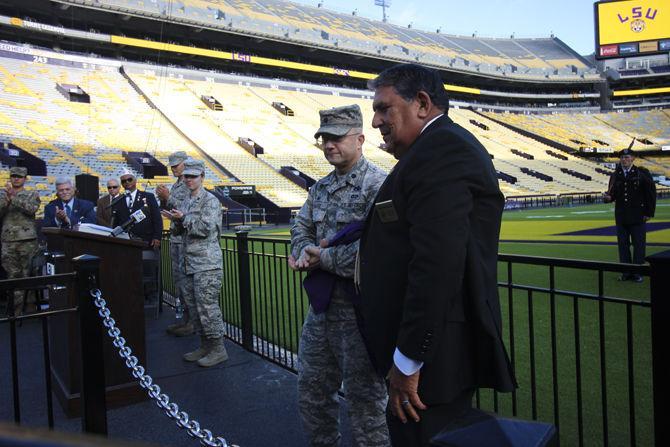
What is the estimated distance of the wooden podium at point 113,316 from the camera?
359 centimetres

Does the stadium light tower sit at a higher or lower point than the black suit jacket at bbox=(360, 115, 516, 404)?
higher

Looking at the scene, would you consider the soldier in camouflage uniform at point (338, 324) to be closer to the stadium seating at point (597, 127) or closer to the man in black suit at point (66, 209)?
the man in black suit at point (66, 209)

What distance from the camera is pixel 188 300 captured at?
4.69 meters

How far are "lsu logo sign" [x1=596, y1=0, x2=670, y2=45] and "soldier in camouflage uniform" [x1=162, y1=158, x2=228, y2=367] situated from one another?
48161 mm

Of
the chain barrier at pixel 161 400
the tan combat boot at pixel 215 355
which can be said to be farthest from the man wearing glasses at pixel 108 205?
the chain barrier at pixel 161 400

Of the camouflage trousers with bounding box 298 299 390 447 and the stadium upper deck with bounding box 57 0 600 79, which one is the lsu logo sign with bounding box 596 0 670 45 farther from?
the camouflage trousers with bounding box 298 299 390 447

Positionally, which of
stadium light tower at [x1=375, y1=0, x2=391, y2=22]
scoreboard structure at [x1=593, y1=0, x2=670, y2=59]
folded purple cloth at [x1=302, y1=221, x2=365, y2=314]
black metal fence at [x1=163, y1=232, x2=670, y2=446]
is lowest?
black metal fence at [x1=163, y1=232, x2=670, y2=446]

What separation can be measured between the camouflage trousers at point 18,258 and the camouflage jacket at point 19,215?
0.29 ft

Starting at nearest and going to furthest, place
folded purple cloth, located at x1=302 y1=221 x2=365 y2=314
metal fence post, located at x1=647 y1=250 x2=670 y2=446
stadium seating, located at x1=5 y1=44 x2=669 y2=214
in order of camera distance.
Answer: metal fence post, located at x1=647 y1=250 x2=670 y2=446 → folded purple cloth, located at x1=302 y1=221 x2=365 y2=314 → stadium seating, located at x1=5 y1=44 x2=669 y2=214

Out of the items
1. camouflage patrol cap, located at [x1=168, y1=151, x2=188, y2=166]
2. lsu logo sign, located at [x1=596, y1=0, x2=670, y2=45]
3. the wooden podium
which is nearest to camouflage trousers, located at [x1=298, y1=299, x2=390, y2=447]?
the wooden podium

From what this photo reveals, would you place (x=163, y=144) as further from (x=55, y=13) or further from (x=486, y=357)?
(x=486, y=357)

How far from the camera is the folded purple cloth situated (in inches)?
92.4

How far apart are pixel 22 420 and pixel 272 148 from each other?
30192 millimetres

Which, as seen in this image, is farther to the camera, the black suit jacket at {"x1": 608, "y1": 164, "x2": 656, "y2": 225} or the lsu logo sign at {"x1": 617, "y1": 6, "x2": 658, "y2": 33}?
the lsu logo sign at {"x1": 617, "y1": 6, "x2": 658, "y2": 33}
